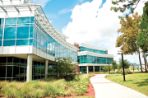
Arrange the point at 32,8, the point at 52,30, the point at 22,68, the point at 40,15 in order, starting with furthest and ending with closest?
the point at 52,30 → the point at 22,68 → the point at 40,15 → the point at 32,8

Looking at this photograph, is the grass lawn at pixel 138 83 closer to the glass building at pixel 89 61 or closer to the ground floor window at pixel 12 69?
the ground floor window at pixel 12 69

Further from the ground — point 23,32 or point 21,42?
point 23,32

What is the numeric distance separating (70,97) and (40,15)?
17890mm

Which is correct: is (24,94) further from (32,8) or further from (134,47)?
(134,47)

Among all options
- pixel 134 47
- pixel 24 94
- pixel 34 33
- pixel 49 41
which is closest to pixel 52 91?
pixel 24 94

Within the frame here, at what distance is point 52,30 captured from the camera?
4281cm

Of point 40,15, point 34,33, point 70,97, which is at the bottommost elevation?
point 70,97

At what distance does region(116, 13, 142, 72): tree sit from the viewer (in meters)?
52.4

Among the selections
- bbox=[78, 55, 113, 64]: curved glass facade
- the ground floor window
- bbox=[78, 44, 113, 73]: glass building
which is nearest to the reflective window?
the ground floor window

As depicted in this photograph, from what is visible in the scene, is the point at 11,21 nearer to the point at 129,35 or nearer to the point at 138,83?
Result: the point at 138,83

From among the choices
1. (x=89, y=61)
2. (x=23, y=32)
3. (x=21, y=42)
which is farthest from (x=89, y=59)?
(x=21, y=42)

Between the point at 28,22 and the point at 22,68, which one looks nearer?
the point at 28,22

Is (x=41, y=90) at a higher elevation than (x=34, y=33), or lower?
lower

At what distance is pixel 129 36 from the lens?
5300cm
